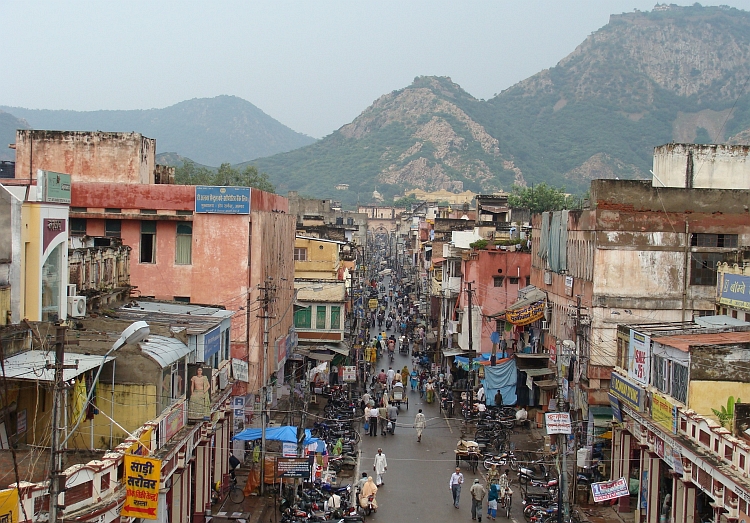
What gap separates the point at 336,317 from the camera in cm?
5044

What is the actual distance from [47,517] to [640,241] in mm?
24993

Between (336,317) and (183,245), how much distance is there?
50.5ft

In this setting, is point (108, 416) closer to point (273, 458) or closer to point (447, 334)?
point (273, 458)

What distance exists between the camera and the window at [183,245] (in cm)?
3644

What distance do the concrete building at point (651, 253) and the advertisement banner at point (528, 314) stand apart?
666cm

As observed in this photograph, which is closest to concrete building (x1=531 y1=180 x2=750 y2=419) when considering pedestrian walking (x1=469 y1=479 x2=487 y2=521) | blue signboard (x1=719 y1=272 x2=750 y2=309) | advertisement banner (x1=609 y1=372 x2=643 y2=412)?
advertisement banner (x1=609 y1=372 x2=643 y2=412)

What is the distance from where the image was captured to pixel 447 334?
5525cm

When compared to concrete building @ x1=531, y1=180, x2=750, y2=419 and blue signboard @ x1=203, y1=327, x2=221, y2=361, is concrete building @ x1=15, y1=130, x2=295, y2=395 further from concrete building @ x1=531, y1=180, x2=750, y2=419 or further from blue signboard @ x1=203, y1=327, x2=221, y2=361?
concrete building @ x1=531, y1=180, x2=750, y2=419

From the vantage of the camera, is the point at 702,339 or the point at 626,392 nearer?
the point at 702,339

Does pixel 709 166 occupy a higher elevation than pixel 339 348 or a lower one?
higher

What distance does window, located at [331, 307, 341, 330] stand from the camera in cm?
5038

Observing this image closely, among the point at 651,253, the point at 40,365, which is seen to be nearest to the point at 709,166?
the point at 651,253

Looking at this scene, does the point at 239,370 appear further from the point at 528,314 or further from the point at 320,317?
the point at 320,317

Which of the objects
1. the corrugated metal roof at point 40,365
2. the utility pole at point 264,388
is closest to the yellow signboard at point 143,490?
the corrugated metal roof at point 40,365
